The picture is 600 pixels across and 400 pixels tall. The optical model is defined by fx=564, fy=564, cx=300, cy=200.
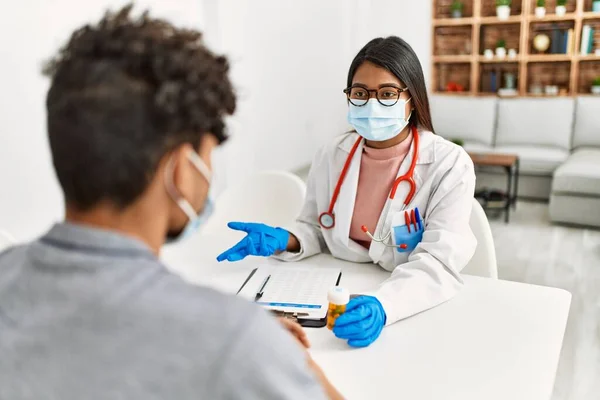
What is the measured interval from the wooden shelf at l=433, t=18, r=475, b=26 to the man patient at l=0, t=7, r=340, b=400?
16.7ft

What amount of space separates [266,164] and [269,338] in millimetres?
3886

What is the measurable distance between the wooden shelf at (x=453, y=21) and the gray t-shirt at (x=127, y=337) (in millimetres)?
5260

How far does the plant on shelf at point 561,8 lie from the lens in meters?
4.95

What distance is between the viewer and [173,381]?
562mm

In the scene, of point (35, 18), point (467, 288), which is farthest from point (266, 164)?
point (467, 288)

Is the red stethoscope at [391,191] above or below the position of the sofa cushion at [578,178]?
above

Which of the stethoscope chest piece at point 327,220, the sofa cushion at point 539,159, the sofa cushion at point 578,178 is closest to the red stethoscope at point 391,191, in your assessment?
the stethoscope chest piece at point 327,220

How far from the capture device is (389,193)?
5.06ft

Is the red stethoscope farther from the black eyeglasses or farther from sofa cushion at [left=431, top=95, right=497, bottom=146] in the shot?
sofa cushion at [left=431, top=95, right=497, bottom=146]

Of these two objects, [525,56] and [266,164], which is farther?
[525,56]

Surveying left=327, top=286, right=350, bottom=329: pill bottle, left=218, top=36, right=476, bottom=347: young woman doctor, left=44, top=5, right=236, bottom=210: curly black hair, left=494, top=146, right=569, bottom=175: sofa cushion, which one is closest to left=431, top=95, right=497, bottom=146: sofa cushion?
left=494, top=146, right=569, bottom=175: sofa cushion

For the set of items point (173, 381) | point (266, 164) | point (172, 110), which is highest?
point (172, 110)

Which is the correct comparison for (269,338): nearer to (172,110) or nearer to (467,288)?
(172,110)

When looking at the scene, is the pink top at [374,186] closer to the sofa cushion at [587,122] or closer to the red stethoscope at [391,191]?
the red stethoscope at [391,191]
